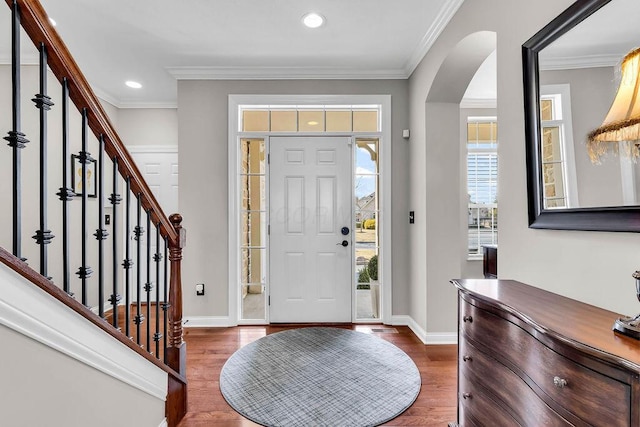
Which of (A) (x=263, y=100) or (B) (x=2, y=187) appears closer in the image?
(B) (x=2, y=187)

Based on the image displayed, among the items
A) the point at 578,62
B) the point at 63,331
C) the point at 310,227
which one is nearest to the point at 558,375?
the point at 578,62

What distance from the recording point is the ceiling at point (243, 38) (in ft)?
7.57

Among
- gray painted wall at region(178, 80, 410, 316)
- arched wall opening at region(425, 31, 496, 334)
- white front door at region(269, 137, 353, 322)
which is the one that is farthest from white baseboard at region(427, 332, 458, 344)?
white front door at region(269, 137, 353, 322)

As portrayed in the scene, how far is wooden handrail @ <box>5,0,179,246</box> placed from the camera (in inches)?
39.8

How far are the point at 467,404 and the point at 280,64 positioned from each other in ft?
10.2

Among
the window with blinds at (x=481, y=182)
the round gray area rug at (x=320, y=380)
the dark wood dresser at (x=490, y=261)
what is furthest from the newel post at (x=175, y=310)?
the window with blinds at (x=481, y=182)

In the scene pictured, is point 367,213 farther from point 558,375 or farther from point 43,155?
point 43,155

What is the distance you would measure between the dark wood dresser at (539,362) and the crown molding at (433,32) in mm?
1936

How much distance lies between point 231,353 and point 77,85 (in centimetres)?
227

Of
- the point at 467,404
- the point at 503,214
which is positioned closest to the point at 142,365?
the point at 467,404

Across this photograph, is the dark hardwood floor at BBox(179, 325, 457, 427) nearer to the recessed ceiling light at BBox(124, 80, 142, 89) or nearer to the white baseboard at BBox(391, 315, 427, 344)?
the white baseboard at BBox(391, 315, 427, 344)

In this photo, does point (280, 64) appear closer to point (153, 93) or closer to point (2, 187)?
point (153, 93)

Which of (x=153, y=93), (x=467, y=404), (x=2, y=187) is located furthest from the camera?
(x=153, y=93)

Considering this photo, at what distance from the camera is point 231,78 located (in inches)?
130
